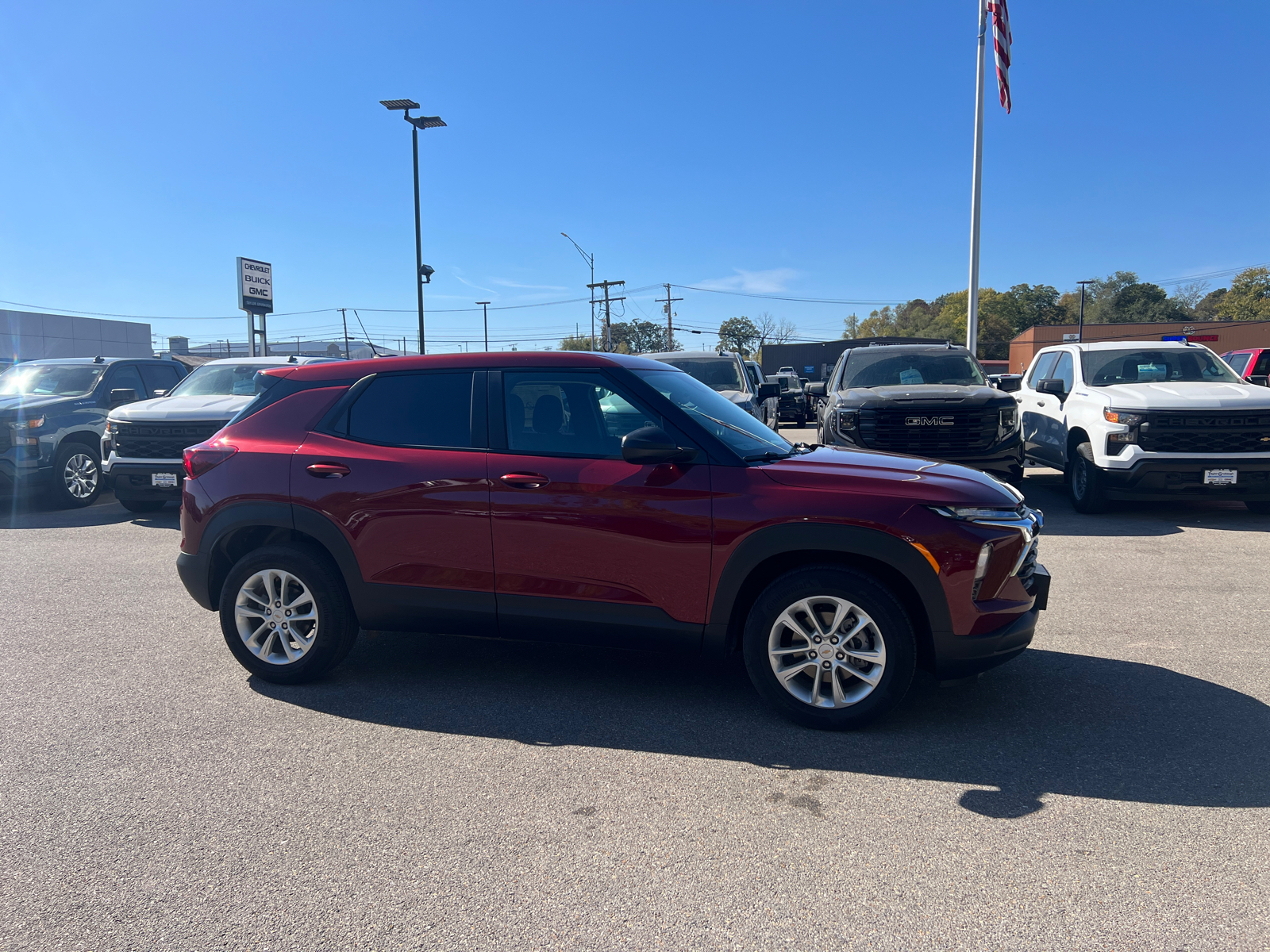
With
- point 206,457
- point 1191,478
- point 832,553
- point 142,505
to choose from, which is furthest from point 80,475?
point 1191,478

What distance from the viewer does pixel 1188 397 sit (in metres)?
9.34

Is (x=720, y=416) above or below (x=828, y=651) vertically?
above

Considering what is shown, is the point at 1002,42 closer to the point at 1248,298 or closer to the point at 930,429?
the point at 930,429

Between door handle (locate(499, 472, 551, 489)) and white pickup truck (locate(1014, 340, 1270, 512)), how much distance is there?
7.51 m

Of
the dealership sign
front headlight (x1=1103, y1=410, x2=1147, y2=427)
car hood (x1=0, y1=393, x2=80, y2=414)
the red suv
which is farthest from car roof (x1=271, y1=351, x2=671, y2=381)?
the dealership sign

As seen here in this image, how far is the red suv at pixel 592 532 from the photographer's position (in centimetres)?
394

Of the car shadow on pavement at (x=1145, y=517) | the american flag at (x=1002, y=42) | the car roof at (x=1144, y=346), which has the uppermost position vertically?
Result: the american flag at (x=1002, y=42)

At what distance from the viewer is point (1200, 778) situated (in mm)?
3531

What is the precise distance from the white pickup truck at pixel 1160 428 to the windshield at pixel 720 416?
6085 millimetres

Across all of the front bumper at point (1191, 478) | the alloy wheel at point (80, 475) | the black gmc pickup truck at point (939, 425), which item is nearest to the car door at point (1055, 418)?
the black gmc pickup truck at point (939, 425)

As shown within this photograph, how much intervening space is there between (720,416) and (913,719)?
176 cm

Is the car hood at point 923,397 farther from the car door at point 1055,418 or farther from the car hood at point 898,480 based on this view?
the car hood at point 898,480

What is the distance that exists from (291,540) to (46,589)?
11.7 ft

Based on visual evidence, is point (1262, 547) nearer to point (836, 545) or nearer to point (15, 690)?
point (836, 545)
